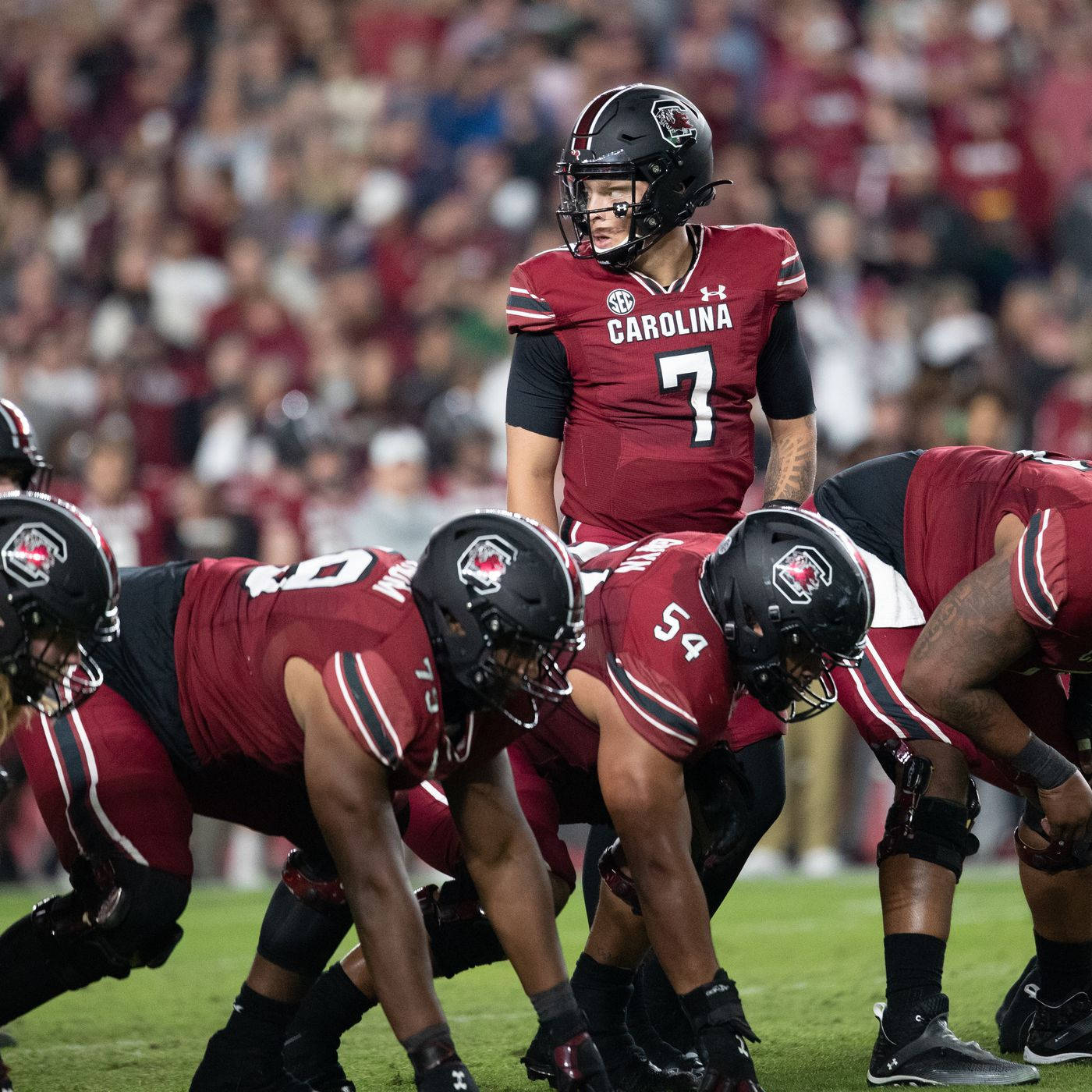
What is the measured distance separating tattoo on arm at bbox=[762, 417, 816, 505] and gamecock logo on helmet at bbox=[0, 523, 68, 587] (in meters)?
1.91

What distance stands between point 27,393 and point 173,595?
710 cm

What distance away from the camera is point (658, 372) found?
4.62 meters

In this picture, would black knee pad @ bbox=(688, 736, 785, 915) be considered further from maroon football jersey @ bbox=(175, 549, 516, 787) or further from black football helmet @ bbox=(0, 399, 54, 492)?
black football helmet @ bbox=(0, 399, 54, 492)

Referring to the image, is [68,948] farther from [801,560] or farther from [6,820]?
[6,820]

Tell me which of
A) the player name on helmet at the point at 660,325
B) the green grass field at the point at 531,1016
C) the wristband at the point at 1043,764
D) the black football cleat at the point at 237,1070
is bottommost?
the green grass field at the point at 531,1016

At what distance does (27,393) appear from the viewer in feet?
35.3

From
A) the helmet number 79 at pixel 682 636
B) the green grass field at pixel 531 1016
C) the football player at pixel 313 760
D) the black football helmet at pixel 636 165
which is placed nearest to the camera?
the football player at pixel 313 760

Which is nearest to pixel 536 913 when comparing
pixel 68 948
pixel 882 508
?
pixel 68 948

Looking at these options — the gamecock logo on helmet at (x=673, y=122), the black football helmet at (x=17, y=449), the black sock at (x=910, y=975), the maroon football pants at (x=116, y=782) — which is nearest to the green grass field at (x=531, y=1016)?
the black sock at (x=910, y=975)

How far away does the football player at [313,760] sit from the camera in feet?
11.4

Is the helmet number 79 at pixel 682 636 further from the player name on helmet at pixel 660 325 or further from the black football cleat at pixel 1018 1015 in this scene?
the black football cleat at pixel 1018 1015

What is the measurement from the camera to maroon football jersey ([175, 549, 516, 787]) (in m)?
3.50

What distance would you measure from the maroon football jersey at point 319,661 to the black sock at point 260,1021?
556 mm

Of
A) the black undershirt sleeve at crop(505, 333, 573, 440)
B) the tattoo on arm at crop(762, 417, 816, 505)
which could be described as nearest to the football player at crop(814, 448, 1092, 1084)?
the tattoo on arm at crop(762, 417, 816, 505)
